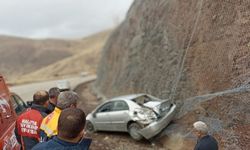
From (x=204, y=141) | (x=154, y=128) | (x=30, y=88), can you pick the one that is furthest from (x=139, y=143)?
(x=30, y=88)

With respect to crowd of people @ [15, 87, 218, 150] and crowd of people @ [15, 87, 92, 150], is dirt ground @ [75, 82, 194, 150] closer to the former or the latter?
crowd of people @ [15, 87, 218, 150]

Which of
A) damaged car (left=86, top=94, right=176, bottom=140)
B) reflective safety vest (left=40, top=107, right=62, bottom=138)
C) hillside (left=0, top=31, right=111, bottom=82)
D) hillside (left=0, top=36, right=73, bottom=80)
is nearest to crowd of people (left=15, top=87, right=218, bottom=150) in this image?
reflective safety vest (left=40, top=107, right=62, bottom=138)

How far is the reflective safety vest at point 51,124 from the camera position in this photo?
5.61 m

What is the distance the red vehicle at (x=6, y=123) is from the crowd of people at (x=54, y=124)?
1.19 ft

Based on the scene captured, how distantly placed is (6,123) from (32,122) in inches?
55.4

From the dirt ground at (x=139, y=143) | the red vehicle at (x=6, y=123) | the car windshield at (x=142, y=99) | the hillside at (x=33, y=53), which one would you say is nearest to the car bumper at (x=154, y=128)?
the dirt ground at (x=139, y=143)

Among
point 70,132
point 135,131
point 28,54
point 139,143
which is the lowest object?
point 28,54

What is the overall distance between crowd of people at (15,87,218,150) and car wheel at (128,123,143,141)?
8025mm

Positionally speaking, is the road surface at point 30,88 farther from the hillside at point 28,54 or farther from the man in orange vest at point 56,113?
the hillside at point 28,54

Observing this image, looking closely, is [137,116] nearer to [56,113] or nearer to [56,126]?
[56,113]

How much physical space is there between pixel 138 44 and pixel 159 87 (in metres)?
6.41

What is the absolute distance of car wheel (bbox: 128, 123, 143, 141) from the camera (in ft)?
49.5

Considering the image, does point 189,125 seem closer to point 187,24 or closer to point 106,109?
point 106,109

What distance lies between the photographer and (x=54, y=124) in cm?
567
